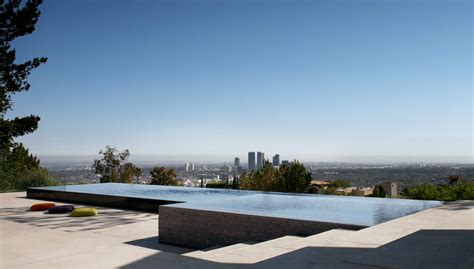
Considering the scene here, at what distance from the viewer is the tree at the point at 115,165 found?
25.2m

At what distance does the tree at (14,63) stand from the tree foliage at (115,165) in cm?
979

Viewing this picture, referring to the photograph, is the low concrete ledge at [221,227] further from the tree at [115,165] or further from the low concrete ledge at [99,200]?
the tree at [115,165]

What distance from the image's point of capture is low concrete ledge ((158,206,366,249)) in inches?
242

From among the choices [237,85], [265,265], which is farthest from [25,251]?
[237,85]

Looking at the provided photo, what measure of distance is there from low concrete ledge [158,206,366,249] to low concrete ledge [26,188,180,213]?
2.33 m

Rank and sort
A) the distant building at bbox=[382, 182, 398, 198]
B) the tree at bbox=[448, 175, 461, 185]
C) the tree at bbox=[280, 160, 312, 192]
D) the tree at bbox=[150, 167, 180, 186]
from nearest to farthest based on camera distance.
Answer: the distant building at bbox=[382, 182, 398, 198] → the tree at bbox=[448, 175, 461, 185] → the tree at bbox=[280, 160, 312, 192] → the tree at bbox=[150, 167, 180, 186]

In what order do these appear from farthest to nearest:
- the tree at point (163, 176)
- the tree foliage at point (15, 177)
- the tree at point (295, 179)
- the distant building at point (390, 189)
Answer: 1. the tree at point (163, 176)
2. the tree at point (295, 179)
3. the tree foliage at point (15, 177)
4. the distant building at point (390, 189)

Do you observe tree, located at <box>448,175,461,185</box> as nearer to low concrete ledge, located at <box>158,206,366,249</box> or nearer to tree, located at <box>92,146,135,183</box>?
low concrete ledge, located at <box>158,206,366,249</box>

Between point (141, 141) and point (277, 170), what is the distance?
1354cm

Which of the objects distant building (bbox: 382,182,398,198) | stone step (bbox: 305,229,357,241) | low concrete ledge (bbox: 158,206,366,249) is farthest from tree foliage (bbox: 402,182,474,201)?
stone step (bbox: 305,229,357,241)

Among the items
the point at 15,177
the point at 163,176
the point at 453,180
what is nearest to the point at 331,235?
the point at 15,177

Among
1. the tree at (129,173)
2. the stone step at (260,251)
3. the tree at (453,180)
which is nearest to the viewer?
the stone step at (260,251)

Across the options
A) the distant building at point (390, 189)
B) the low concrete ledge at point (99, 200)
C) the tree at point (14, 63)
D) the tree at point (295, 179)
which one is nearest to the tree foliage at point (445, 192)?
the distant building at point (390, 189)

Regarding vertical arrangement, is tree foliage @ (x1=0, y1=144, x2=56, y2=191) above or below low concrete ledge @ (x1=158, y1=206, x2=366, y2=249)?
above
